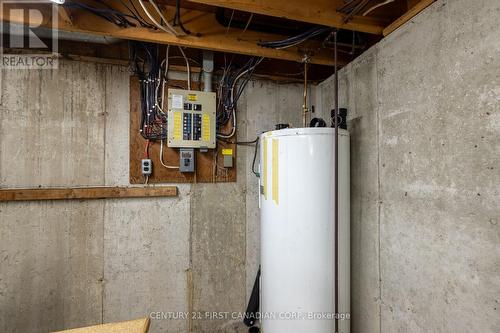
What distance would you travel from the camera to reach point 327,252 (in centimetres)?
131

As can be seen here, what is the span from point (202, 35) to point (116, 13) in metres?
0.49

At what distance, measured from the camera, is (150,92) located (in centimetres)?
176

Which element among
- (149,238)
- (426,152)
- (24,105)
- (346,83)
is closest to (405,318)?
(426,152)

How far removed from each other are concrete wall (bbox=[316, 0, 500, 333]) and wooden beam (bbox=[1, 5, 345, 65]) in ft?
1.32

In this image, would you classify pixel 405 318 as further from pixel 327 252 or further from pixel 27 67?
pixel 27 67

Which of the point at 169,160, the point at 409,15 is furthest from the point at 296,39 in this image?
the point at 169,160

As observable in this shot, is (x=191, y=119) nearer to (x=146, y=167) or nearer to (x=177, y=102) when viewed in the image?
(x=177, y=102)

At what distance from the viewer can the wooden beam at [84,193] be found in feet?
4.98

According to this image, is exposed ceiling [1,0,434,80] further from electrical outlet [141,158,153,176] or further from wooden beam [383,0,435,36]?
electrical outlet [141,158,153,176]

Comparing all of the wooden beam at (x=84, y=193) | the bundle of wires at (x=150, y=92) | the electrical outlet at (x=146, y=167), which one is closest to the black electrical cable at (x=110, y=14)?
the bundle of wires at (x=150, y=92)

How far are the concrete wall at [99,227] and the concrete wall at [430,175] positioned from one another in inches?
36.2

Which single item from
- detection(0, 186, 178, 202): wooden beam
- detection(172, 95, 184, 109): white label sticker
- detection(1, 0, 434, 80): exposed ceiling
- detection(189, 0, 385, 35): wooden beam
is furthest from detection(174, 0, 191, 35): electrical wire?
detection(0, 186, 178, 202): wooden beam

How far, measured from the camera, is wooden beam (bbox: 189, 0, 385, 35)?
1135 mm

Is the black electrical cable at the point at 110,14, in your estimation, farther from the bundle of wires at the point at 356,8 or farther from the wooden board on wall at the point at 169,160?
the bundle of wires at the point at 356,8
